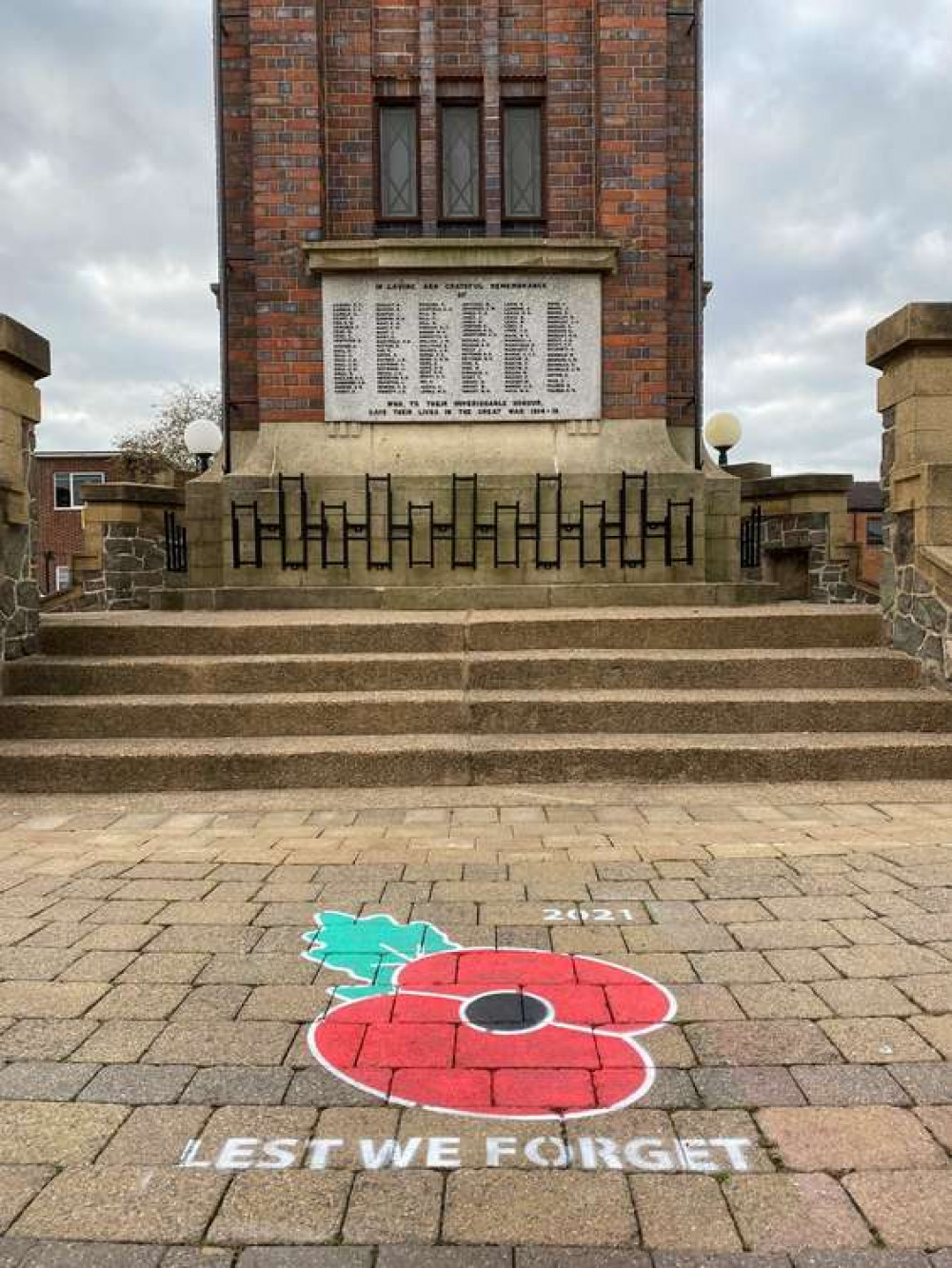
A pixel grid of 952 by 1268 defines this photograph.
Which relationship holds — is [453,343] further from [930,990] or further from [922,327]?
[930,990]

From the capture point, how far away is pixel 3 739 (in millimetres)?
6090

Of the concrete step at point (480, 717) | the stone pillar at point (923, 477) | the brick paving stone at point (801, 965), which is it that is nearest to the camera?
the brick paving stone at point (801, 965)

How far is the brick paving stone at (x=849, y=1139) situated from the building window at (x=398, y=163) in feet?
32.2

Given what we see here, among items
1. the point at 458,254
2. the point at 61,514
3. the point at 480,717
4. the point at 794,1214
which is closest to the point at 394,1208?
the point at 794,1214

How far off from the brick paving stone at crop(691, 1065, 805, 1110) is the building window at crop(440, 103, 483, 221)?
9.58 metres

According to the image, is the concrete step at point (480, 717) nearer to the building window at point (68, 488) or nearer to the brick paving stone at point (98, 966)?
the brick paving stone at point (98, 966)

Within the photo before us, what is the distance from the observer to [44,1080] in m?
2.40

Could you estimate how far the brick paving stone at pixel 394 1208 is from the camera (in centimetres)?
181

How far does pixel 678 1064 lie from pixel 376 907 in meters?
1.47

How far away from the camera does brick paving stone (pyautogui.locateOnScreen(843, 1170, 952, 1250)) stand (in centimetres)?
178

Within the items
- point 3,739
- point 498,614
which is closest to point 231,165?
point 498,614

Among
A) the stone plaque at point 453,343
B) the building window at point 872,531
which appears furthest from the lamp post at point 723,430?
the building window at point 872,531

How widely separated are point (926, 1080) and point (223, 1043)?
1.84 metres

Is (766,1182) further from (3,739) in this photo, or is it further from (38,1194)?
(3,739)
